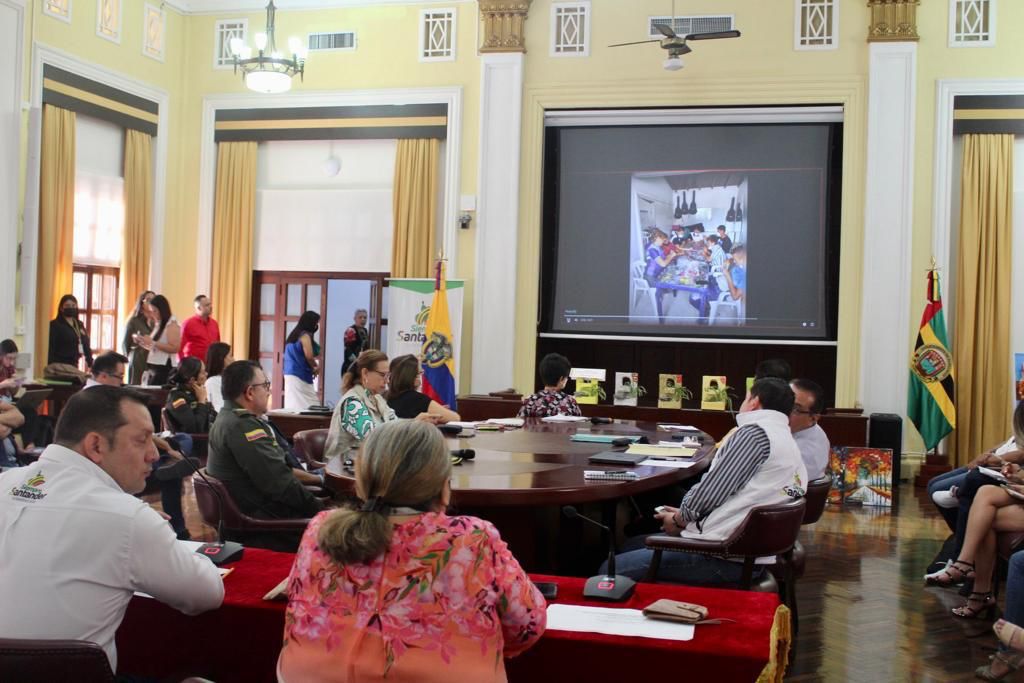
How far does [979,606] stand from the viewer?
461 centimetres

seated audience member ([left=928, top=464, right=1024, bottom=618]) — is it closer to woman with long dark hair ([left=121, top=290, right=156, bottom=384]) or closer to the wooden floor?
the wooden floor

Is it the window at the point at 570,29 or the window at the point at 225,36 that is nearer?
the window at the point at 570,29

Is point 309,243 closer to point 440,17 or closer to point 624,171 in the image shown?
point 440,17

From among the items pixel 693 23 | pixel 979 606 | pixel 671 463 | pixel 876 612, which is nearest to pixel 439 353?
pixel 693 23

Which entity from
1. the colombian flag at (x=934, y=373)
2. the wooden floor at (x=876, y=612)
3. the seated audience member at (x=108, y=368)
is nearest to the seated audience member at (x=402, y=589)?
the wooden floor at (x=876, y=612)

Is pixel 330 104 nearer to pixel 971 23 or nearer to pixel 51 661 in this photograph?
pixel 971 23

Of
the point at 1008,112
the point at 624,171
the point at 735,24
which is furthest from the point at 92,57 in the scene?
the point at 1008,112

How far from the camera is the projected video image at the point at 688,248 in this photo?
9.87 meters

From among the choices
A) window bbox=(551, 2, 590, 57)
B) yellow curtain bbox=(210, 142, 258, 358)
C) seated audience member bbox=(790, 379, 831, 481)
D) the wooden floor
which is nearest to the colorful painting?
the wooden floor

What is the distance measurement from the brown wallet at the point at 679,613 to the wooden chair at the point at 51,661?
116 cm

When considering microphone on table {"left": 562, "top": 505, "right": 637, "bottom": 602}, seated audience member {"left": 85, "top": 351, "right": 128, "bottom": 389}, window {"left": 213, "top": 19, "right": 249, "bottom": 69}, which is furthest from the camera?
window {"left": 213, "top": 19, "right": 249, "bottom": 69}

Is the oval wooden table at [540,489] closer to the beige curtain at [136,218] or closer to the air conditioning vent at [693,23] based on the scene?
the air conditioning vent at [693,23]

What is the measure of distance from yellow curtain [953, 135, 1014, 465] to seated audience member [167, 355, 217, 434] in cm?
701

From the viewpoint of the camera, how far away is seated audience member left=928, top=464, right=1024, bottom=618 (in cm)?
464
